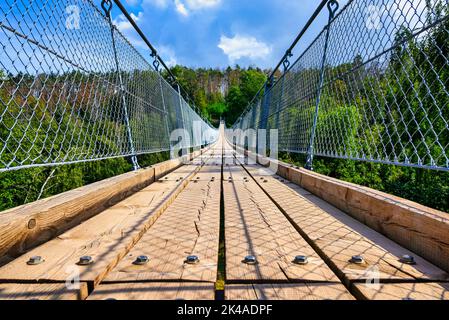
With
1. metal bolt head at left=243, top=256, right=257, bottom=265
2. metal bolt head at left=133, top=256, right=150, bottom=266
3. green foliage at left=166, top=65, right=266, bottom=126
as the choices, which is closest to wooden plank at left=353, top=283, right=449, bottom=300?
metal bolt head at left=243, top=256, right=257, bottom=265

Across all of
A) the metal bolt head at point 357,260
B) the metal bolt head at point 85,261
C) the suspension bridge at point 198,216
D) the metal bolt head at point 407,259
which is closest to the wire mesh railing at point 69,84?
the suspension bridge at point 198,216

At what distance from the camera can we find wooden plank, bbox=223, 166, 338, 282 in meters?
0.86

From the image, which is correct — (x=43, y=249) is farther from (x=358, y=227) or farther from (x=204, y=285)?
(x=358, y=227)

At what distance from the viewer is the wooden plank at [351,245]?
0.87 meters

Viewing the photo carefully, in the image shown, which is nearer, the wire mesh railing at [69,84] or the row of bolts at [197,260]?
the row of bolts at [197,260]

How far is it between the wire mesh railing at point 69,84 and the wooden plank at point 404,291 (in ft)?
3.80

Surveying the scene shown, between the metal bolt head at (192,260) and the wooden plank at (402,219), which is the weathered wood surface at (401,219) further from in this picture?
the metal bolt head at (192,260)

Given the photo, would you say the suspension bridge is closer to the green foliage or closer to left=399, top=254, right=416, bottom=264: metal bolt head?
left=399, top=254, right=416, bottom=264: metal bolt head

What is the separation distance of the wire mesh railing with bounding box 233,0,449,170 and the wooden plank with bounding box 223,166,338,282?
0.56 m

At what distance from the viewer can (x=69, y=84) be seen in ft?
6.53

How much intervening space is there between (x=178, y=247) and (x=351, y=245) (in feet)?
1.89
